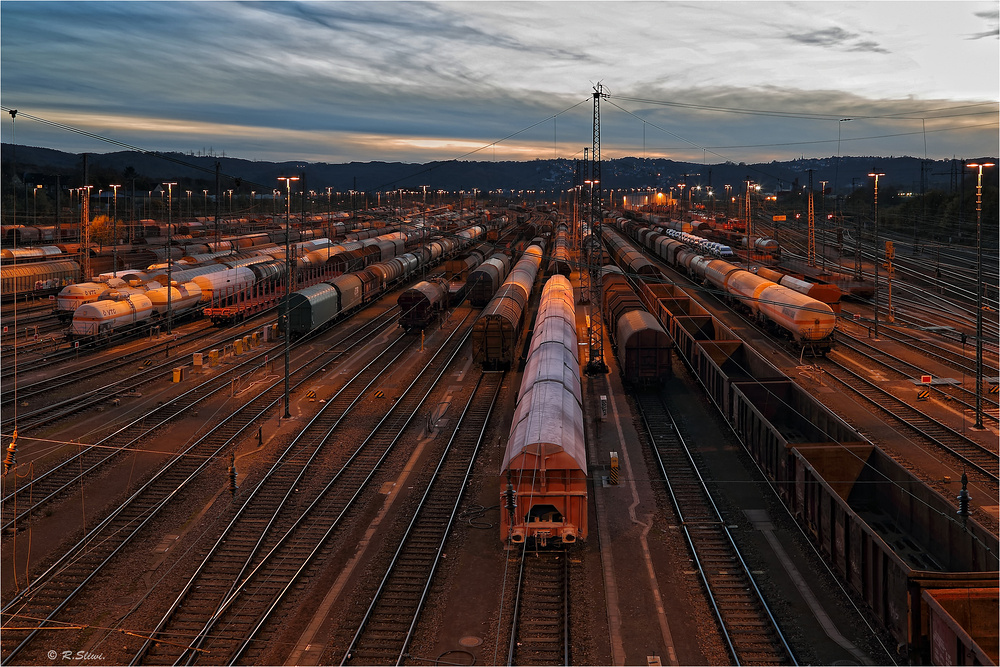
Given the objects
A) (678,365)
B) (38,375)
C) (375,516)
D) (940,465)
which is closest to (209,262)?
(38,375)

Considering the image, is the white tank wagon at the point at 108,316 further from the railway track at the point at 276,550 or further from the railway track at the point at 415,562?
the railway track at the point at 415,562

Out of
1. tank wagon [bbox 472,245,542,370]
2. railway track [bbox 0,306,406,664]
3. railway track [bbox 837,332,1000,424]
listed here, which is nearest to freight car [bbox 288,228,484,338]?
tank wagon [bbox 472,245,542,370]

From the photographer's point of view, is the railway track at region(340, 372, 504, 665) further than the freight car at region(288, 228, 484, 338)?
No

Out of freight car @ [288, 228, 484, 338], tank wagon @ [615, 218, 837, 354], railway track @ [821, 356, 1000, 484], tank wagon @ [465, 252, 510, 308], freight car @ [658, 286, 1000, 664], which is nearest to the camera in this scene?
freight car @ [658, 286, 1000, 664]

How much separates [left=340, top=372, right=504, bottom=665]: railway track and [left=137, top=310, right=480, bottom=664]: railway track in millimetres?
1759

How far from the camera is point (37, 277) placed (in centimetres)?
5728

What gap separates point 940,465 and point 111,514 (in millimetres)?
23353

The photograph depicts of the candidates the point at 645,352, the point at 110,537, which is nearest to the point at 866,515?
the point at 645,352

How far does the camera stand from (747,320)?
4878cm

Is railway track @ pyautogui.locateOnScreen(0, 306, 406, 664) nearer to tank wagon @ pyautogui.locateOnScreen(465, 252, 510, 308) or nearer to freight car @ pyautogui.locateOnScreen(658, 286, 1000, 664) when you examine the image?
freight car @ pyautogui.locateOnScreen(658, 286, 1000, 664)

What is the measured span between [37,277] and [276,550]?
50901mm

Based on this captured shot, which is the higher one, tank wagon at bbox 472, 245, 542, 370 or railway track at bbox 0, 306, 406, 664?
tank wagon at bbox 472, 245, 542, 370

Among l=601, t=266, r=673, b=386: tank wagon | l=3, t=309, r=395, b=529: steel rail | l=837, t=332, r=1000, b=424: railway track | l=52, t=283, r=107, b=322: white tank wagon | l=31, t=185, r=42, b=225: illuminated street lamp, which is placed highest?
l=31, t=185, r=42, b=225: illuminated street lamp

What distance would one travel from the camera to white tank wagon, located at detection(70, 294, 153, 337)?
39719 millimetres
